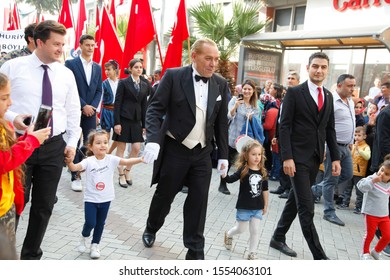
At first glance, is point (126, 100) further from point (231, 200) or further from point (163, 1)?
point (163, 1)

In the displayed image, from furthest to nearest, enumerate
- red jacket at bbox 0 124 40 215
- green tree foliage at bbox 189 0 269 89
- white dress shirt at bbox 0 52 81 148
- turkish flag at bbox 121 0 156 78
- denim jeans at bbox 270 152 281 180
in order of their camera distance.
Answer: green tree foliage at bbox 189 0 269 89 → denim jeans at bbox 270 152 281 180 → turkish flag at bbox 121 0 156 78 → white dress shirt at bbox 0 52 81 148 → red jacket at bbox 0 124 40 215

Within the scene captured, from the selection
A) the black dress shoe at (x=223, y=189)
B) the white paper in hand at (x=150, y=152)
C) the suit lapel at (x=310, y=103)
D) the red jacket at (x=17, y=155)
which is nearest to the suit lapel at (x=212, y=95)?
the white paper in hand at (x=150, y=152)

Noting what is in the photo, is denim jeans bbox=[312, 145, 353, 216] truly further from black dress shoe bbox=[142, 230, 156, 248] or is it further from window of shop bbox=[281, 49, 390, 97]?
window of shop bbox=[281, 49, 390, 97]

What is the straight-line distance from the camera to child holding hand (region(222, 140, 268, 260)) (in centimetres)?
438

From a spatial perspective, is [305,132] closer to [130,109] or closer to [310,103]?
[310,103]

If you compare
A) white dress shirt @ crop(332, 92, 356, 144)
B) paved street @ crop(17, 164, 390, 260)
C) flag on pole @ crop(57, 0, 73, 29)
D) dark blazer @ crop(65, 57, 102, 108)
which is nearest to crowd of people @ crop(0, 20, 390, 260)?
paved street @ crop(17, 164, 390, 260)

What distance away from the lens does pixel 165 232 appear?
5109 millimetres

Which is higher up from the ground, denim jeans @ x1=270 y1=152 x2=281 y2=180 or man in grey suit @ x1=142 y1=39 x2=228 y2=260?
man in grey suit @ x1=142 y1=39 x2=228 y2=260

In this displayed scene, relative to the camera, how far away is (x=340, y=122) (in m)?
6.24

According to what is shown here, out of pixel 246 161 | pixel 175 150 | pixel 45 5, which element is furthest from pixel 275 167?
pixel 45 5

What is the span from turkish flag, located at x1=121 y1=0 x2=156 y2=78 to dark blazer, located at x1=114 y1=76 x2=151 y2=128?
1.01 m

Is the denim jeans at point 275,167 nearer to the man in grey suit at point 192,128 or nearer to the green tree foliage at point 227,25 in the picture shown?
the man in grey suit at point 192,128
